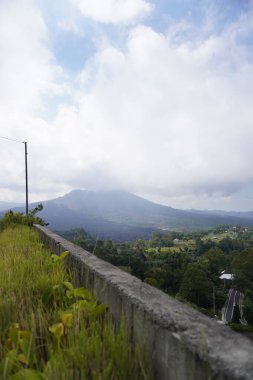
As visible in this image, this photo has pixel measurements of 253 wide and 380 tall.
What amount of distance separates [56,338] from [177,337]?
86 centimetres

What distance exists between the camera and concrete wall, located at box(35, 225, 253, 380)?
125cm

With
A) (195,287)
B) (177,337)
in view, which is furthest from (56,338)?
(195,287)

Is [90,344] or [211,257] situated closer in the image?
[90,344]

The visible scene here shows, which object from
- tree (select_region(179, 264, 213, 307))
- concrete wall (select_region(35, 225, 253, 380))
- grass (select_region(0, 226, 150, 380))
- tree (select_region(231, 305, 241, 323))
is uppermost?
concrete wall (select_region(35, 225, 253, 380))

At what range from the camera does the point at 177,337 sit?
1.49 metres

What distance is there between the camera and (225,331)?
153 centimetres

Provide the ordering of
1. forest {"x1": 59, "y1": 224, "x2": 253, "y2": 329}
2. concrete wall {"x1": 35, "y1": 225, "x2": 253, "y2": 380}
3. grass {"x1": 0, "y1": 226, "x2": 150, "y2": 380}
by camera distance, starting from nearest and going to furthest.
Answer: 1. concrete wall {"x1": 35, "y1": 225, "x2": 253, "y2": 380}
2. grass {"x1": 0, "y1": 226, "x2": 150, "y2": 380}
3. forest {"x1": 59, "y1": 224, "x2": 253, "y2": 329}

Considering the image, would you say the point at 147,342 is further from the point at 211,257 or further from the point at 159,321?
the point at 211,257

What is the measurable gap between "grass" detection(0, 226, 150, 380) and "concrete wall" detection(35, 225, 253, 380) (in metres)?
0.10

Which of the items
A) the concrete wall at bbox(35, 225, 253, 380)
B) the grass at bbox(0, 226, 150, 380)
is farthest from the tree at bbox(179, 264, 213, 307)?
the concrete wall at bbox(35, 225, 253, 380)

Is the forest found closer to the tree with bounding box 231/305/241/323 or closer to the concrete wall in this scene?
the tree with bounding box 231/305/241/323

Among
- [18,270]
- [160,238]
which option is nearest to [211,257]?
[160,238]

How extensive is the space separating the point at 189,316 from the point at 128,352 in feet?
1.17

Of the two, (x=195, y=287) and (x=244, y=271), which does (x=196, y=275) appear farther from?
(x=244, y=271)
